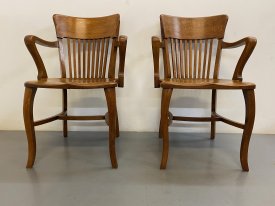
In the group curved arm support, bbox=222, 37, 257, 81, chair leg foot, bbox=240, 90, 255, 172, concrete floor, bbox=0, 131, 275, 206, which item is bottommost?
concrete floor, bbox=0, 131, 275, 206

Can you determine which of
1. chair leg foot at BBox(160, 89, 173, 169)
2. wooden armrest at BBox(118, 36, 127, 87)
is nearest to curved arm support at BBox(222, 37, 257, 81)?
chair leg foot at BBox(160, 89, 173, 169)

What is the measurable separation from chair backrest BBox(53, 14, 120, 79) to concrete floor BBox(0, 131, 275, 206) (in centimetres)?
48

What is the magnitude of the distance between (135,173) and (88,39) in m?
0.92

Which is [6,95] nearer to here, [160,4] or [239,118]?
[160,4]

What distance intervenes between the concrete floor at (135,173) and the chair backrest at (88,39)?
48 centimetres

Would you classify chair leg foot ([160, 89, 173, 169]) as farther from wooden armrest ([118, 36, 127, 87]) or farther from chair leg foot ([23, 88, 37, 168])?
chair leg foot ([23, 88, 37, 168])

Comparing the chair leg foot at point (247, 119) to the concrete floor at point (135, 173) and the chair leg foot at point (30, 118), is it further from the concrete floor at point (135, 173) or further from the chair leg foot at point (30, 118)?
the chair leg foot at point (30, 118)

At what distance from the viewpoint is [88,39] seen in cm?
164

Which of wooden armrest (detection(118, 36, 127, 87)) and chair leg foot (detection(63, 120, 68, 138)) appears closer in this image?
wooden armrest (detection(118, 36, 127, 87))

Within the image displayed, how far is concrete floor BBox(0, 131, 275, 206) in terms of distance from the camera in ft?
3.31

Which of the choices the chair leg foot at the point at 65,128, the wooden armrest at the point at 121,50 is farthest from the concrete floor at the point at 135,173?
the wooden armrest at the point at 121,50

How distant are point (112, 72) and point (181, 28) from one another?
0.56 metres

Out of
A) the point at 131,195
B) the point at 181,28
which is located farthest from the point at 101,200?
the point at 181,28

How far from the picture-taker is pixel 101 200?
99 centimetres
